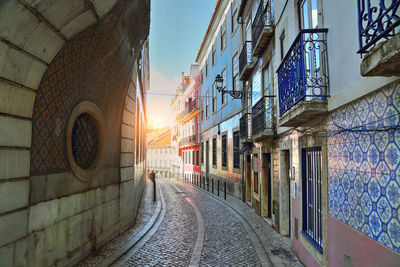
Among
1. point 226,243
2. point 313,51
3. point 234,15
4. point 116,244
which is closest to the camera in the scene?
point 313,51

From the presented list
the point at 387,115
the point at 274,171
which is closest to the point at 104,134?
the point at 274,171

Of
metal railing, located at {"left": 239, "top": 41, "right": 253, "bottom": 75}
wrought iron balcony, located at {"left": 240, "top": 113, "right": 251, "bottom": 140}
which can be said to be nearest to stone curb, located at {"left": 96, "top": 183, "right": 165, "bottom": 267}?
wrought iron balcony, located at {"left": 240, "top": 113, "right": 251, "bottom": 140}

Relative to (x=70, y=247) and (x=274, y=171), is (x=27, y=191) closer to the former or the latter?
(x=70, y=247)

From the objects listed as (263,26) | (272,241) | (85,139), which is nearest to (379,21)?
(85,139)

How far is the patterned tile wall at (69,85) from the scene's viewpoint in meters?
4.77

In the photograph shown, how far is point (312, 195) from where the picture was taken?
19.3 feet

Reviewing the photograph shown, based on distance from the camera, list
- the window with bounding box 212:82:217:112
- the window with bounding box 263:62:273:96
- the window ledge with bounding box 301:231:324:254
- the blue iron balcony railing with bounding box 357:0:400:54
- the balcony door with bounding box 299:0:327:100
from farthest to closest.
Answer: the window with bounding box 212:82:217:112
the window with bounding box 263:62:273:96
the window ledge with bounding box 301:231:324:254
the balcony door with bounding box 299:0:327:100
the blue iron balcony railing with bounding box 357:0:400:54

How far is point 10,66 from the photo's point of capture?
12.2 feet

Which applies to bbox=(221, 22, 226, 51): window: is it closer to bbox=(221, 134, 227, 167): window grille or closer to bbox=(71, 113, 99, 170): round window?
bbox=(221, 134, 227, 167): window grille

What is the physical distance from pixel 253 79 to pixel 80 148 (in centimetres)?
832

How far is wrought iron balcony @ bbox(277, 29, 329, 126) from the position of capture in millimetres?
4727

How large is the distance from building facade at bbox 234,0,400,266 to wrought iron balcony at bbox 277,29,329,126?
0.02 meters

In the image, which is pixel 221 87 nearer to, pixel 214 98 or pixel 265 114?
pixel 265 114

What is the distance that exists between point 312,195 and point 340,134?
80.7 inches
